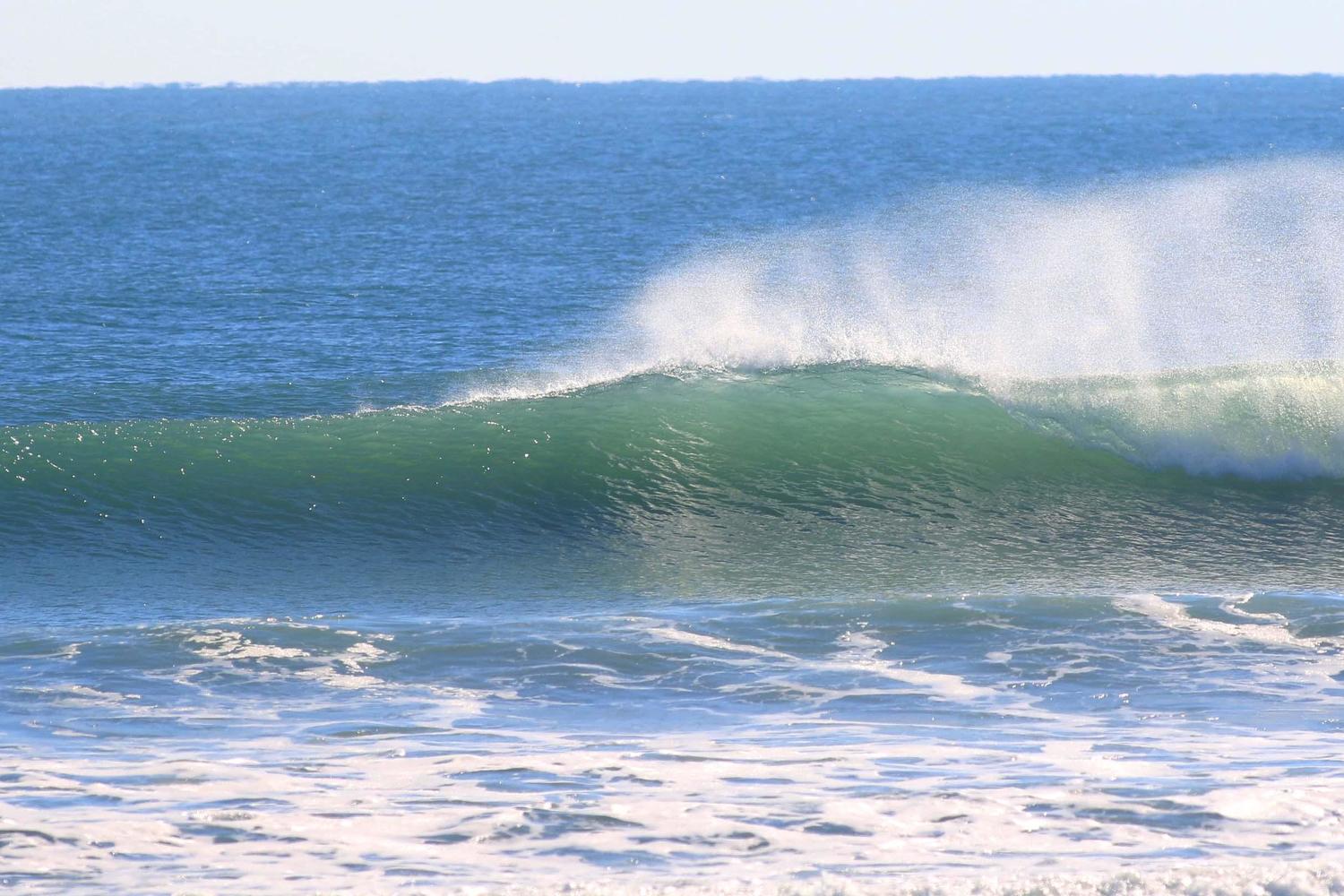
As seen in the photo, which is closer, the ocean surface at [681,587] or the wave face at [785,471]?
the ocean surface at [681,587]

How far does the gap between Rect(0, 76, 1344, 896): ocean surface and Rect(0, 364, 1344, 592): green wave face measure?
46 millimetres

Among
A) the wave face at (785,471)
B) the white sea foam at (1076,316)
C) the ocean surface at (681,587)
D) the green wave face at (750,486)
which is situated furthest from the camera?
the white sea foam at (1076,316)

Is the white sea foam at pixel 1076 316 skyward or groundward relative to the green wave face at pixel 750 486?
skyward

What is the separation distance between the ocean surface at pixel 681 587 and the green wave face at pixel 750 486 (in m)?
0.05

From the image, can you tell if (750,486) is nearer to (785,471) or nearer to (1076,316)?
(785,471)

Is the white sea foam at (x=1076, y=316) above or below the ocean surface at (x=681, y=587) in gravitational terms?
above

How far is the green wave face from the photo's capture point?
9.64m

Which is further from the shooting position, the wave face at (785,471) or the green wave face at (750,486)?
the wave face at (785,471)

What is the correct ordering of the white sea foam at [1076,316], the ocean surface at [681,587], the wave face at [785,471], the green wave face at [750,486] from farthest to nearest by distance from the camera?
the white sea foam at [1076,316], the wave face at [785,471], the green wave face at [750,486], the ocean surface at [681,587]

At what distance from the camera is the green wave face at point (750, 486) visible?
964 centimetres

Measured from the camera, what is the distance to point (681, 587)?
29.7 feet

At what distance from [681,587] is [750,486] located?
2.43 metres

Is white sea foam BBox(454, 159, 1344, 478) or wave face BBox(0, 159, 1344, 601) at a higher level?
white sea foam BBox(454, 159, 1344, 478)

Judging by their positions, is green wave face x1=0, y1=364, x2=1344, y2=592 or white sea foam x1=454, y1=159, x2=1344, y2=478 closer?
green wave face x1=0, y1=364, x2=1344, y2=592
